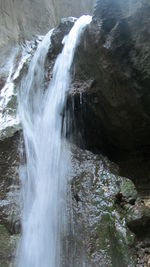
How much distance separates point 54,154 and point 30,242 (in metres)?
1.43

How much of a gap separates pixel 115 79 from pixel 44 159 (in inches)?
63.4

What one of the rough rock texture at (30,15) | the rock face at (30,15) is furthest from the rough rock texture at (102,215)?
the rock face at (30,15)

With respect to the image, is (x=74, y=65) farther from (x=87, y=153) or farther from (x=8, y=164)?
(x=8, y=164)

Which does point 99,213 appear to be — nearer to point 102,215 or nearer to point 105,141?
point 102,215

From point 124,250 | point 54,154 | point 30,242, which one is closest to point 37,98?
point 54,154

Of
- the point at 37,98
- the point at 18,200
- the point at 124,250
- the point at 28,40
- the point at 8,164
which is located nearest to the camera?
the point at 124,250

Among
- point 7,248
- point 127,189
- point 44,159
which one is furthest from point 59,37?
point 7,248

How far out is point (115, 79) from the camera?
177 inches

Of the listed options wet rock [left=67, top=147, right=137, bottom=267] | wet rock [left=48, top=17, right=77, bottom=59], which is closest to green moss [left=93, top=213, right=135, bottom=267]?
wet rock [left=67, top=147, right=137, bottom=267]

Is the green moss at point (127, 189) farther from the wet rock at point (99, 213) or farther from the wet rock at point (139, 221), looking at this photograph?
the wet rock at point (139, 221)

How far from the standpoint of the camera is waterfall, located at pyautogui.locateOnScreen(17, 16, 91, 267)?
12.7ft

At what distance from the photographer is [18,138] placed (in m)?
5.15

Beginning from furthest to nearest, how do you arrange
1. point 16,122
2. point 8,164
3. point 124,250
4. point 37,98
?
point 37,98 < point 16,122 < point 8,164 < point 124,250

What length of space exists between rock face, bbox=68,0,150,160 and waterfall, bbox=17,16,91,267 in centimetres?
42
